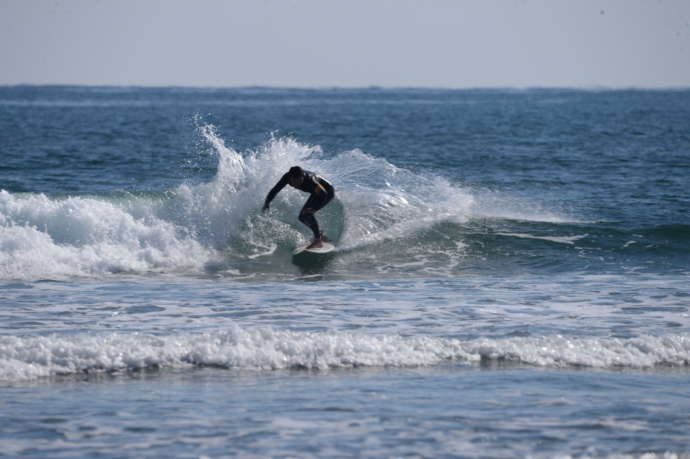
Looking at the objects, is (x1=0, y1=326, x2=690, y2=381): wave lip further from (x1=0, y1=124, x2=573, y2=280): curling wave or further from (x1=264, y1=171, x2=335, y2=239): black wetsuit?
(x1=264, y1=171, x2=335, y2=239): black wetsuit

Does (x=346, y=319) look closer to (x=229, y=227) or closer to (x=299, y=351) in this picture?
(x=299, y=351)

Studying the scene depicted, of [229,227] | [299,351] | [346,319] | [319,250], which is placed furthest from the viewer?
[229,227]

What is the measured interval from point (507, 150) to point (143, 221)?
2476 cm

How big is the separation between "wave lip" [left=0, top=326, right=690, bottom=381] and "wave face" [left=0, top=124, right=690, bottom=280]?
4.98 metres

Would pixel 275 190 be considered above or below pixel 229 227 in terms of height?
above

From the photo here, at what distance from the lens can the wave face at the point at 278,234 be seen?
15.0 meters

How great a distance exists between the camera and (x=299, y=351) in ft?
30.4

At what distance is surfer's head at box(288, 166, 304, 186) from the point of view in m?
14.7

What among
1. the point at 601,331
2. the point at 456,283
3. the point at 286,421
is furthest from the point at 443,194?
the point at 286,421

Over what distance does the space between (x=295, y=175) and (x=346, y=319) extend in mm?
4338

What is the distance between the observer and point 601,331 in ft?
34.1

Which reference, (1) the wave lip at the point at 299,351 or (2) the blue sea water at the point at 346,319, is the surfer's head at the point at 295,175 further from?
(1) the wave lip at the point at 299,351

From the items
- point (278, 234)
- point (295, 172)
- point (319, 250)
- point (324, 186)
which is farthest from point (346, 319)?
point (278, 234)

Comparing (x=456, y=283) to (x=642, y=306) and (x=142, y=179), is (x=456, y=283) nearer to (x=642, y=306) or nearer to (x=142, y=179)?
(x=642, y=306)
